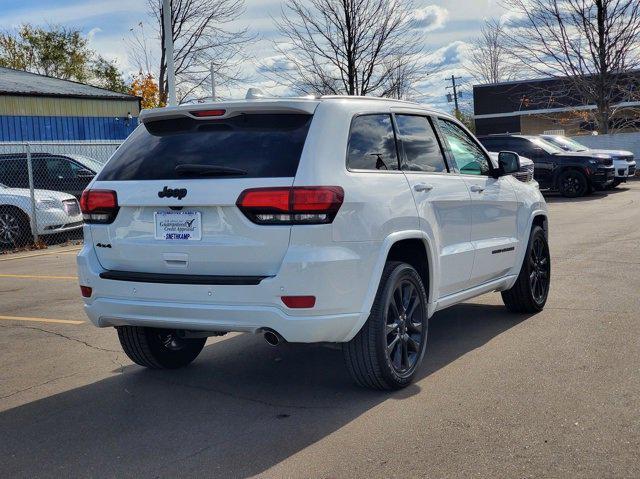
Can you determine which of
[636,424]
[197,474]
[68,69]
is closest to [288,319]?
[197,474]

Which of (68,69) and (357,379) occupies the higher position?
(68,69)

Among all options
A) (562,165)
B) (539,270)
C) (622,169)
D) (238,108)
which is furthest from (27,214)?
(622,169)

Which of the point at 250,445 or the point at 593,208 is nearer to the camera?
the point at 250,445

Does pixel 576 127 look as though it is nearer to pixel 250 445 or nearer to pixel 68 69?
pixel 68 69

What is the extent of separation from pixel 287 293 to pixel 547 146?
1994 cm

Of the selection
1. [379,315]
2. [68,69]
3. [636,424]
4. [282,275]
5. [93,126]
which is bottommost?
[636,424]

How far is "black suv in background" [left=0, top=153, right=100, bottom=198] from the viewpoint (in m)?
14.9

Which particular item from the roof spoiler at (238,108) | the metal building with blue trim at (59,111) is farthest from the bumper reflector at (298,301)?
the metal building with blue trim at (59,111)

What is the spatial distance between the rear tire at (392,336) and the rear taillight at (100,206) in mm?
1658

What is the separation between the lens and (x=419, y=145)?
19.0ft

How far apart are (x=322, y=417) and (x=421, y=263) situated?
1389mm

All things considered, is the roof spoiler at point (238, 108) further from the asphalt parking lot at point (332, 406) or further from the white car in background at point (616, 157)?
the white car in background at point (616, 157)

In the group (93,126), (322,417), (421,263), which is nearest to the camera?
(322,417)

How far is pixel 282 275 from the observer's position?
452 cm
